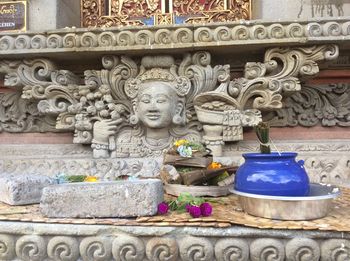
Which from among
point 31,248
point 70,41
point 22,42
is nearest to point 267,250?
point 31,248

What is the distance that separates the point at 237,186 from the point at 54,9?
249cm

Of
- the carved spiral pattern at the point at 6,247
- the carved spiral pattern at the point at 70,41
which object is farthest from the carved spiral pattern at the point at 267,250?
the carved spiral pattern at the point at 70,41

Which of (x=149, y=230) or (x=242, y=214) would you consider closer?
(x=149, y=230)

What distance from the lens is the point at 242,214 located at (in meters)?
1.83

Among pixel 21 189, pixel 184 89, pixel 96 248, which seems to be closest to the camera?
pixel 96 248

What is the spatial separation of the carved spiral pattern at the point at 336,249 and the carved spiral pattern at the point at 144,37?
6.26 feet

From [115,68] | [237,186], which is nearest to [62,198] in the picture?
[237,186]

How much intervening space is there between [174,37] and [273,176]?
4.84 ft

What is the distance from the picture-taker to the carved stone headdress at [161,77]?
2.95 metres

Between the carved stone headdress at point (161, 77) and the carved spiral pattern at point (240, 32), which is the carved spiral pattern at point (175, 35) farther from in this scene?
the carved stone headdress at point (161, 77)

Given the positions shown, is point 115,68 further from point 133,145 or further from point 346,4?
point 346,4

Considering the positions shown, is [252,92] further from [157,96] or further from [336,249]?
[336,249]

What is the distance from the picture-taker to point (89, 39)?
281 cm

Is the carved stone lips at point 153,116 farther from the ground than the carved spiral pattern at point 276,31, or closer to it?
closer to it
